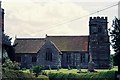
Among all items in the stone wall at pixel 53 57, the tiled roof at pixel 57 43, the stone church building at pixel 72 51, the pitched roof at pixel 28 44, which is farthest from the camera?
the pitched roof at pixel 28 44

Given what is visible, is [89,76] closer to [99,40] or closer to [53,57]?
[53,57]

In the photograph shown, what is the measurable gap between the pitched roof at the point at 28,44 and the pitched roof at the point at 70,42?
2.66 meters

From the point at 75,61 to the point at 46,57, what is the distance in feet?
20.2

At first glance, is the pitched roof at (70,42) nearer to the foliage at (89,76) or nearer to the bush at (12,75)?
the foliage at (89,76)

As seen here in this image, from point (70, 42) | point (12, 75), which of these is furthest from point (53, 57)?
point (12, 75)

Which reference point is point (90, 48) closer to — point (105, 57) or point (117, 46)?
point (105, 57)

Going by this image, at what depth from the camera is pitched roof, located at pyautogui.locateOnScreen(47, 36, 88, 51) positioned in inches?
2965

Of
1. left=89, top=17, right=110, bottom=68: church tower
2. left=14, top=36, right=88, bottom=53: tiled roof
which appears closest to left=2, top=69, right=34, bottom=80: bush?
left=89, top=17, right=110, bottom=68: church tower

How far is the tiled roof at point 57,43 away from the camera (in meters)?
75.4

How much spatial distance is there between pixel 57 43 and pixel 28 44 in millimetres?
6262

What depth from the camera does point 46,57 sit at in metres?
74.2

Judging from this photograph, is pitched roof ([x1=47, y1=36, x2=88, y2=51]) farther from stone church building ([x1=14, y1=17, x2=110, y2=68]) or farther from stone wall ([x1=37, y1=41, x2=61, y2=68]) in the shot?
stone wall ([x1=37, y1=41, x2=61, y2=68])

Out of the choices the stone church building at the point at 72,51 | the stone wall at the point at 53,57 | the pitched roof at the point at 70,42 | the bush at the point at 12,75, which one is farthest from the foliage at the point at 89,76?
the pitched roof at the point at 70,42

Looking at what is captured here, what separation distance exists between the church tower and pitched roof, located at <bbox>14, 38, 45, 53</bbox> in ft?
35.6
